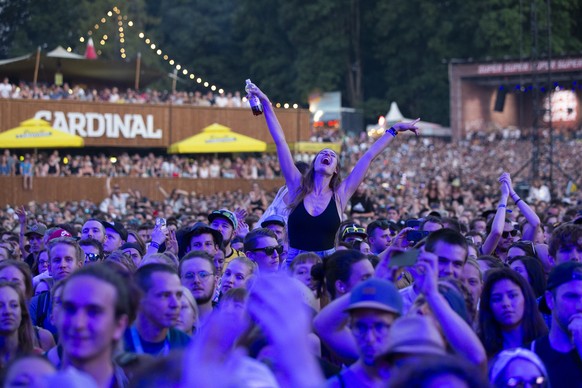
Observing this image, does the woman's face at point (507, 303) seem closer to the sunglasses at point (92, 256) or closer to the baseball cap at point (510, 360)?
the baseball cap at point (510, 360)

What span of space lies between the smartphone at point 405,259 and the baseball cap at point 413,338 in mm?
649

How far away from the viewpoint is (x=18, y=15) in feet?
219

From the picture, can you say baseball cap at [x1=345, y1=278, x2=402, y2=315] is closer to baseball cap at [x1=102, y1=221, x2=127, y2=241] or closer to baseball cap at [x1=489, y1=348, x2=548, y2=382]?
baseball cap at [x1=489, y1=348, x2=548, y2=382]

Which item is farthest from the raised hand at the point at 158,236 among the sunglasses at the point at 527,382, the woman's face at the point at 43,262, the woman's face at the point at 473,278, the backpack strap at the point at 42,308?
the sunglasses at the point at 527,382

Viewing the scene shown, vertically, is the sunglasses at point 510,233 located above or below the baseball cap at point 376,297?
below

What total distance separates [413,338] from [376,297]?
532mm

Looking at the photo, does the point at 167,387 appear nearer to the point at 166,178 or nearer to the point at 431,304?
the point at 431,304

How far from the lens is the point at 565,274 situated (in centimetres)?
595

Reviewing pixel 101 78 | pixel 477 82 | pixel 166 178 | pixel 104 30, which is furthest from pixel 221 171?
pixel 104 30

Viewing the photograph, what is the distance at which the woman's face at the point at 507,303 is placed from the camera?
19.8 feet

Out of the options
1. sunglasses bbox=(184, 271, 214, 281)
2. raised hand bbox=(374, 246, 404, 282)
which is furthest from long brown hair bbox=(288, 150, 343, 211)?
raised hand bbox=(374, 246, 404, 282)

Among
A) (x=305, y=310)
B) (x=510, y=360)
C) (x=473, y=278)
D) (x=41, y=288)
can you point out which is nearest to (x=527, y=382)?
(x=510, y=360)

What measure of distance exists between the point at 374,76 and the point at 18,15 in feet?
67.9

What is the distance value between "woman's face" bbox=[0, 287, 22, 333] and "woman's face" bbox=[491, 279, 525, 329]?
249 cm
